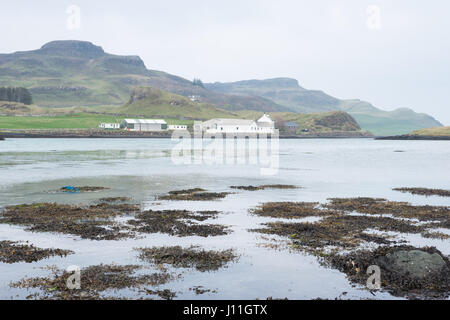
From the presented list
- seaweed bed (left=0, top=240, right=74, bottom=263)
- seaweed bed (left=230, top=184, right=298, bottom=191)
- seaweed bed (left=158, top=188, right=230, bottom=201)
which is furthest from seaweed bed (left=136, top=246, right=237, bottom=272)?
seaweed bed (left=230, top=184, right=298, bottom=191)

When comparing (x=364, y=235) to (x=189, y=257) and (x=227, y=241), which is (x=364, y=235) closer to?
(x=227, y=241)

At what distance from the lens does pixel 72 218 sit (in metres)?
23.1

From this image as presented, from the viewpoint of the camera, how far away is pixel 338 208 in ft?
90.5

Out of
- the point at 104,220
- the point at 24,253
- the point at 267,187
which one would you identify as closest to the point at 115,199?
the point at 104,220

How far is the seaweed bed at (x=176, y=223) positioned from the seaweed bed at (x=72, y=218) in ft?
4.15

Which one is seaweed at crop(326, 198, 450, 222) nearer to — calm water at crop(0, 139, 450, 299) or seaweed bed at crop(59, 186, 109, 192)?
calm water at crop(0, 139, 450, 299)

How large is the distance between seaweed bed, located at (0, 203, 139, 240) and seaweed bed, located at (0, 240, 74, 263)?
2.48 meters

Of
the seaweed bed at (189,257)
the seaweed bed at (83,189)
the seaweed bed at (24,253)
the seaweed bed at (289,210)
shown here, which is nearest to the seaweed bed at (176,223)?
the seaweed bed at (189,257)

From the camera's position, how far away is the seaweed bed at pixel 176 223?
66.9 feet

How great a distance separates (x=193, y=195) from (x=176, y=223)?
10703 mm
